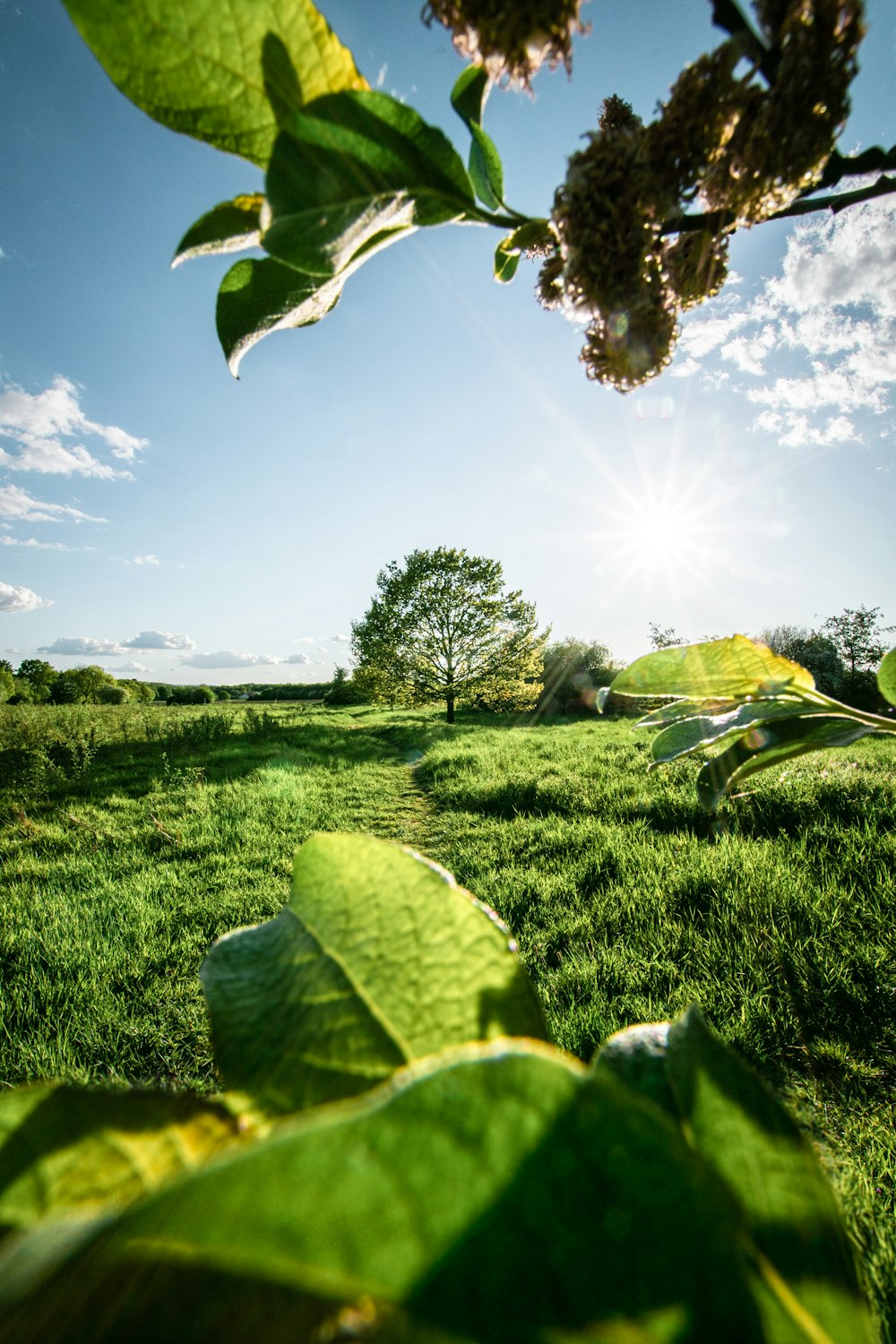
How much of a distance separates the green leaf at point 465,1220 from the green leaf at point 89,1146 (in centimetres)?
5

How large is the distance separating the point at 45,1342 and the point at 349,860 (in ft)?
0.94

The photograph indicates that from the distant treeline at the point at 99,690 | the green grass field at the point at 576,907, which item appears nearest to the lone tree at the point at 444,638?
the green grass field at the point at 576,907

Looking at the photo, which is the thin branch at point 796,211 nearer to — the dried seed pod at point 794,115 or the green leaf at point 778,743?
the dried seed pod at point 794,115

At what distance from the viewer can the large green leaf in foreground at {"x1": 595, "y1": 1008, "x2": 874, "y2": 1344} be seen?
9.9 inches

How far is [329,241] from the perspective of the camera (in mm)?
497

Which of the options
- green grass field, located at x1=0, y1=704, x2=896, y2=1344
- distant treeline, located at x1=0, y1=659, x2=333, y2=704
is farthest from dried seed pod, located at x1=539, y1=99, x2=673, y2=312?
distant treeline, located at x1=0, y1=659, x2=333, y2=704

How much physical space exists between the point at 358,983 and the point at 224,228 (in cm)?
72

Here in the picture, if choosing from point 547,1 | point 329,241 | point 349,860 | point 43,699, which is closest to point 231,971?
point 349,860

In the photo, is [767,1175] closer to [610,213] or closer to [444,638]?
[610,213]

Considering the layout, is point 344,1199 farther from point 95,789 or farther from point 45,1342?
point 95,789

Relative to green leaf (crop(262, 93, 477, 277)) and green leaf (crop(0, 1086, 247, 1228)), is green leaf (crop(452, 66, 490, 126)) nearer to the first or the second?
A: green leaf (crop(262, 93, 477, 277))

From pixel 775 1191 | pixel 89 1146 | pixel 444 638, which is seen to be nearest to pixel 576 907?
pixel 775 1191

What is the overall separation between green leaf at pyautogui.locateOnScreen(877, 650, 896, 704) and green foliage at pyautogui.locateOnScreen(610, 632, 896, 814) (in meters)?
0.04

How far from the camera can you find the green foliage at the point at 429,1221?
0.59 feet
